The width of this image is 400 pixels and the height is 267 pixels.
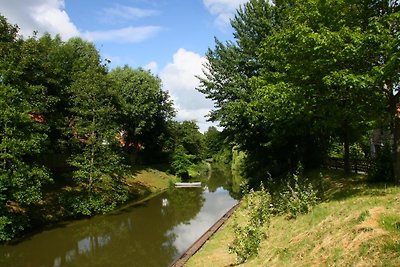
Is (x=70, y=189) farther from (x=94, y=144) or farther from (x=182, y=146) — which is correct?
(x=182, y=146)

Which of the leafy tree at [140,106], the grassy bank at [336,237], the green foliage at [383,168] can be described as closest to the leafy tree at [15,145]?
the grassy bank at [336,237]

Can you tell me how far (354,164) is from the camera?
25.2 meters

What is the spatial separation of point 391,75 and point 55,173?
29779mm

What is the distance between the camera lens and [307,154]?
29938mm

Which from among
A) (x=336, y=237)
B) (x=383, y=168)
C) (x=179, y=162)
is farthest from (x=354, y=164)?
(x=179, y=162)

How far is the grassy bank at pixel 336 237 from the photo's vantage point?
8.23m

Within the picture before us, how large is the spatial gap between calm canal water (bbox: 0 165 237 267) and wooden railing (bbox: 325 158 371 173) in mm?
9830

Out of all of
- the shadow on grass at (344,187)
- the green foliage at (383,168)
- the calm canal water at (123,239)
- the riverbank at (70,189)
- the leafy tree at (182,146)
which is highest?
the leafy tree at (182,146)

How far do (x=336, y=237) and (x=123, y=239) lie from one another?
15.8m

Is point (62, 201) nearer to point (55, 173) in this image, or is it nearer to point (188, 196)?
point (55, 173)

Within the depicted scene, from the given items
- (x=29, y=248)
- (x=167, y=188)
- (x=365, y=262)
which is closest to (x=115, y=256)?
(x=29, y=248)

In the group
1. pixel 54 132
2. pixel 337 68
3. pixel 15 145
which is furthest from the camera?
pixel 54 132

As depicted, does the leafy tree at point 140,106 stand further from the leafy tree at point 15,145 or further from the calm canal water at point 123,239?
the leafy tree at point 15,145

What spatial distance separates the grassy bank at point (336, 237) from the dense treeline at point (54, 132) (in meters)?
11.9
